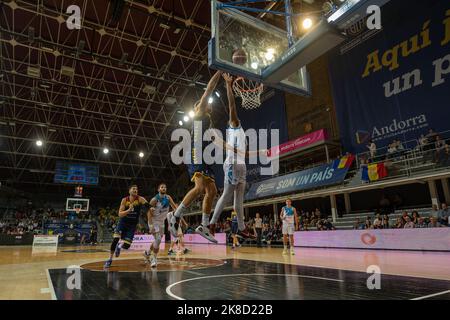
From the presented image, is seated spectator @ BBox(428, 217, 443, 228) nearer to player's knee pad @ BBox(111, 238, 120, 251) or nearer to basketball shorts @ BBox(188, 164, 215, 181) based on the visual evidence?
basketball shorts @ BBox(188, 164, 215, 181)

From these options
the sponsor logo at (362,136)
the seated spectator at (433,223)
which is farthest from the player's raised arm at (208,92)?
the sponsor logo at (362,136)

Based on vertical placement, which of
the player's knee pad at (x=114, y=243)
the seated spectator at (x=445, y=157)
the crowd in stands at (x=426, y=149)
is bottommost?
the player's knee pad at (x=114, y=243)

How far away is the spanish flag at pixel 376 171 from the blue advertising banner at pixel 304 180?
148 centimetres

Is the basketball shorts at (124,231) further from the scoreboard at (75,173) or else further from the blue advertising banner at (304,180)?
the scoreboard at (75,173)

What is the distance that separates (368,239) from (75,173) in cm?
2449

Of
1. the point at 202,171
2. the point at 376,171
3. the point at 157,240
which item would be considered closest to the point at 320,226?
the point at 376,171

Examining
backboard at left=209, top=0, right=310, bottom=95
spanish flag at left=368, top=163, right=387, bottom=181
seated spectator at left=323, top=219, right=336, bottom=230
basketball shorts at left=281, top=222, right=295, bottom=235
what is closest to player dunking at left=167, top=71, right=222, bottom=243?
backboard at left=209, top=0, right=310, bottom=95

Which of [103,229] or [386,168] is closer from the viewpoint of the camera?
[386,168]

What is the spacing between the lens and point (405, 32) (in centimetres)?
1395

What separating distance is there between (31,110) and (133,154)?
9.55 metres

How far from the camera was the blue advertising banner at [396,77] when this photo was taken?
1261cm

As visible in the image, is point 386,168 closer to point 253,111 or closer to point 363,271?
point 363,271
